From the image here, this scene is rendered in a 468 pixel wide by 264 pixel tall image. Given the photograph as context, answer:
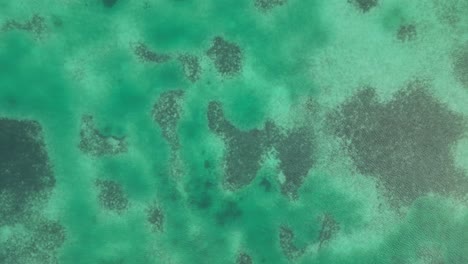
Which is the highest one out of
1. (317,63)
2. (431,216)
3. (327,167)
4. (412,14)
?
(412,14)

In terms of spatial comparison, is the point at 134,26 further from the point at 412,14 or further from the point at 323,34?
the point at 412,14

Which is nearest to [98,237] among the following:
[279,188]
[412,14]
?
[279,188]

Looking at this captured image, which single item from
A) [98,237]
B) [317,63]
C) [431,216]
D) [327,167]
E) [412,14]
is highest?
[412,14]

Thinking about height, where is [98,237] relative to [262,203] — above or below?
below

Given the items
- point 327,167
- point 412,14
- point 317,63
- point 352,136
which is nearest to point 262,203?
point 327,167

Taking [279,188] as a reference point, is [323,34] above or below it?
above

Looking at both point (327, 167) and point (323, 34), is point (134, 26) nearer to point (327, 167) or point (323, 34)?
point (323, 34)
